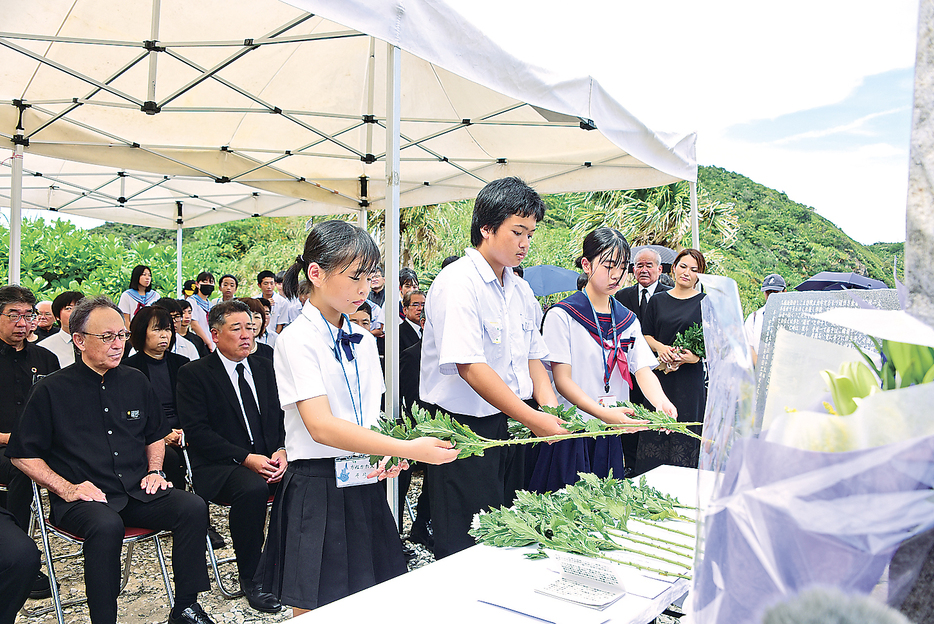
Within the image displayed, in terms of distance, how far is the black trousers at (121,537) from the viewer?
308 cm

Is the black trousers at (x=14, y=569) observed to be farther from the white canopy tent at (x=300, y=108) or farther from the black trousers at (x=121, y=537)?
the white canopy tent at (x=300, y=108)

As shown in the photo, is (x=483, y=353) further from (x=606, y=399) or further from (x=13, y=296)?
(x=13, y=296)

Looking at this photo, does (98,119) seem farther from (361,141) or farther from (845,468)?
(845,468)

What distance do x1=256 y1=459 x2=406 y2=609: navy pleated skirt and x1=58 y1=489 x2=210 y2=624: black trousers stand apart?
1.27m

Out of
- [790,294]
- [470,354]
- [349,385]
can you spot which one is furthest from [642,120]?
[790,294]

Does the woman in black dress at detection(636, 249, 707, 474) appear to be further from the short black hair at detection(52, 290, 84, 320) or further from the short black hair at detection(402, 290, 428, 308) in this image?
the short black hair at detection(52, 290, 84, 320)

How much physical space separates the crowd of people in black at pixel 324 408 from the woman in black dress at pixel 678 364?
0.02 meters

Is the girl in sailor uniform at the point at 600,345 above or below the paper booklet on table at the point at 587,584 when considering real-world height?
above

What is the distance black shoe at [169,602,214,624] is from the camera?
3.33 m

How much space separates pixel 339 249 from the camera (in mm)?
2234

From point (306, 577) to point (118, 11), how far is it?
14.2ft

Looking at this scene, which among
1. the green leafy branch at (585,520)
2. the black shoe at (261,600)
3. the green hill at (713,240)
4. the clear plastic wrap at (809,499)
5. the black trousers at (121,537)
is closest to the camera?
the clear plastic wrap at (809,499)

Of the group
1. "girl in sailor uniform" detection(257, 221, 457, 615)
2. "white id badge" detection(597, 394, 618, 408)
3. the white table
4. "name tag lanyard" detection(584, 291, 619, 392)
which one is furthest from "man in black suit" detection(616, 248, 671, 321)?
the white table

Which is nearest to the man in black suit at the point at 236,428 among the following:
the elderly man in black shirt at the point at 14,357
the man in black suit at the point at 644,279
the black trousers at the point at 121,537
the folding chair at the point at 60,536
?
the black trousers at the point at 121,537
